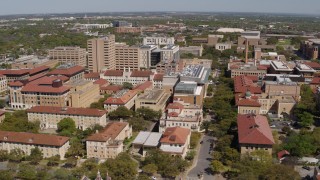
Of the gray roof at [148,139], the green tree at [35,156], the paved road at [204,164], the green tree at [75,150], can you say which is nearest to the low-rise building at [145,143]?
the gray roof at [148,139]

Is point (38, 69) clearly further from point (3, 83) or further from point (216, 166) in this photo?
point (216, 166)

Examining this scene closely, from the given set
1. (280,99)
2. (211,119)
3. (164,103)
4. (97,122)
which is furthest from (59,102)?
(280,99)

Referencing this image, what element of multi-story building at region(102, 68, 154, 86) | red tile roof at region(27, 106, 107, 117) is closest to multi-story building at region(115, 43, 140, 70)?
multi-story building at region(102, 68, 154, 86)

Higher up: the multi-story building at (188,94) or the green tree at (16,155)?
the multi-story building at (188,94)

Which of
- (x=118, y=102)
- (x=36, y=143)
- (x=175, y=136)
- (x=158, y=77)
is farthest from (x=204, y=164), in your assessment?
(x=158, y=77)

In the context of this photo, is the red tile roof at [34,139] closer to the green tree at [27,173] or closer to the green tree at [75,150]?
the green tree at [75,150]

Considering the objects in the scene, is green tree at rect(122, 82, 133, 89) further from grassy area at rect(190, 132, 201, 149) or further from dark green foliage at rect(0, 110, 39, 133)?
grassy area at rect(190, 132, 201, 149)

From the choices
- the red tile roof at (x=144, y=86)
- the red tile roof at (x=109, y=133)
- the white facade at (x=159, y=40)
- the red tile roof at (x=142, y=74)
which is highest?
the white facade at (x=159, y=40)
